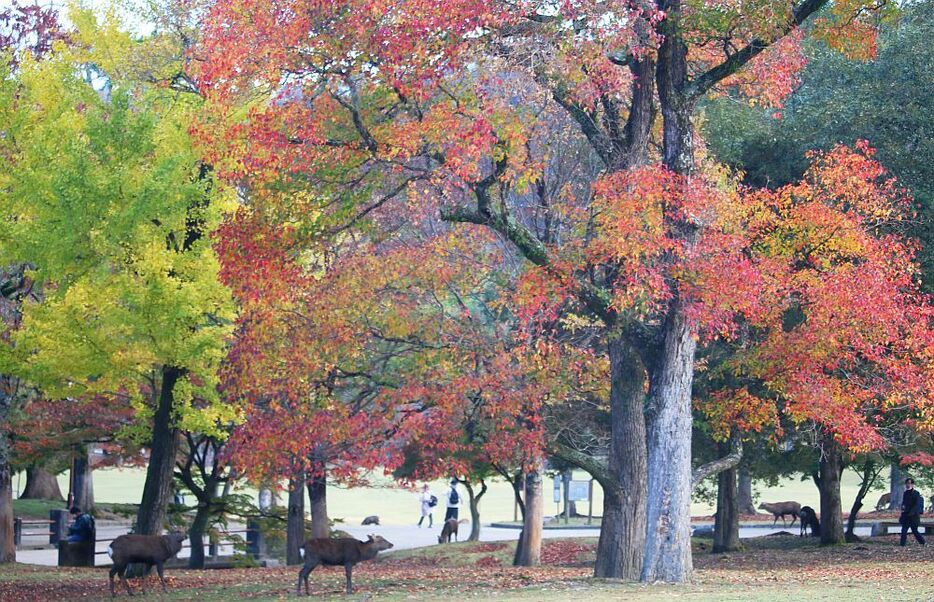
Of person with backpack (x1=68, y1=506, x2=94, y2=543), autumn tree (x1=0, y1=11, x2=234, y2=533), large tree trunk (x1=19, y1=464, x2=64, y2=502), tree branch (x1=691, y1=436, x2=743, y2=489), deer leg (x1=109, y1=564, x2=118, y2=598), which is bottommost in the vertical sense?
deer leg (x1=109, y1=564, x2=118, y2=598)

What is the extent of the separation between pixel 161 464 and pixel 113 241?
4.84 m

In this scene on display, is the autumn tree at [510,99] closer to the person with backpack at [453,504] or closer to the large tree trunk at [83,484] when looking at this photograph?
the person with backpack at [453,504]

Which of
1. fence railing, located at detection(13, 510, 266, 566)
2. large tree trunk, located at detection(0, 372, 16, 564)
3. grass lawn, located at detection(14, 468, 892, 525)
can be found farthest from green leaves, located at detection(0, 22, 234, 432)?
grass lawn, located at detection(14, 468, 892, 525)

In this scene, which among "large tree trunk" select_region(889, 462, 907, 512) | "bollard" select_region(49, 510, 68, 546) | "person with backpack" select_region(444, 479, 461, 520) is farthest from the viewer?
"large tree trunk" select_region(889, 462, 907, 512)

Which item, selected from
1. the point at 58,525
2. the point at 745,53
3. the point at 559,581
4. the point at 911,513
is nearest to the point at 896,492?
the point at 911,513

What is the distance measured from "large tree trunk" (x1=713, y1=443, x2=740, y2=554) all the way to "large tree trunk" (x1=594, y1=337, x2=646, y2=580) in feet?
32.3

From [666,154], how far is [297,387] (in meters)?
8.07

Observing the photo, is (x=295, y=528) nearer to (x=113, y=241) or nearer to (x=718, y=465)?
(x=113, y=241)

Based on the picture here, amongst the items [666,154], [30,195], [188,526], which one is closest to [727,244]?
[666,154]

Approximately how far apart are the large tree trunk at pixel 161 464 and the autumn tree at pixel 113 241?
23 millimetres

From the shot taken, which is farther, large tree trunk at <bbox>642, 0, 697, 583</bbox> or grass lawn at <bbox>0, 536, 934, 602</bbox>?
large tree trunk at <bbox>642, 0, 697, 583</bbox>

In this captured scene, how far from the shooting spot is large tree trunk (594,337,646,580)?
66.8ft

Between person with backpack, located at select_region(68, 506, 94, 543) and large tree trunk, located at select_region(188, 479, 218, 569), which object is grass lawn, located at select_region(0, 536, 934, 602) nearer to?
person with backpack, located at select_region(68, 506, 94, 543)

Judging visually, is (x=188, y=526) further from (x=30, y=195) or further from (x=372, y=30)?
(x=372, y=30)
